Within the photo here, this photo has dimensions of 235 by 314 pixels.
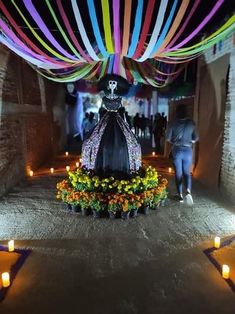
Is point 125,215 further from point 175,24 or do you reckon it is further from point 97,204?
point 175,24

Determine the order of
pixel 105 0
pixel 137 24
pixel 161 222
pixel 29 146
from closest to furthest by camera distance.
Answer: pixel 105 0
pixel 137 24
pixel 161 222
pixel 29 146

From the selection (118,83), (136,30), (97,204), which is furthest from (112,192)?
(136,30)

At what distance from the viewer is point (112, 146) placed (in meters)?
5.00

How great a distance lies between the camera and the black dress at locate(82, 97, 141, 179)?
5016 millimetres

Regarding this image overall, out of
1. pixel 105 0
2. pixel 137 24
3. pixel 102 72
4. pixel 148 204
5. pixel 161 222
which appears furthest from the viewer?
pixel 102 72

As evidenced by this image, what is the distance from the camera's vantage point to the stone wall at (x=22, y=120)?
587 centimetres

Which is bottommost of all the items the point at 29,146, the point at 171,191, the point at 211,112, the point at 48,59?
the point at 171,191

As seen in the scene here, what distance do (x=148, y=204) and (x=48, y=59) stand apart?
3030 mm

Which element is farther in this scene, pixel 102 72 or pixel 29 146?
pixel 29 146

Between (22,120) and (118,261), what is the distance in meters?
5.04

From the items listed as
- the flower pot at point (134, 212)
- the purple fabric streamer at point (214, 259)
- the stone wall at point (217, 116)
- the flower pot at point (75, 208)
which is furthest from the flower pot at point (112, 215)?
the stone wall at point (217, 116)

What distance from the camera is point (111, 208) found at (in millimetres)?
4465

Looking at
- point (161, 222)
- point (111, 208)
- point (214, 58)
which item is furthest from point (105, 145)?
point (214, 58)

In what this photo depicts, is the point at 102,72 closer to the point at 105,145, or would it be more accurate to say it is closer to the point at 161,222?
the point at 105,145
